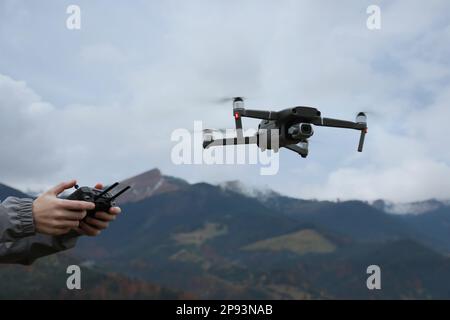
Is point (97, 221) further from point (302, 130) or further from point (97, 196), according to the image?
point (302, 130)

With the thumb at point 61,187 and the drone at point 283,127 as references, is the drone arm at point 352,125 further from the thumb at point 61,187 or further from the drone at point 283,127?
the thumb at point 61,187

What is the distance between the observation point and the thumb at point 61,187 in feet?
28.9

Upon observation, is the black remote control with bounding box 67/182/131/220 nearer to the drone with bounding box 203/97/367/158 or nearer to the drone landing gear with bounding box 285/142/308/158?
the drone with bounding box 203/97/367/158

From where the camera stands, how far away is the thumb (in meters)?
8.80

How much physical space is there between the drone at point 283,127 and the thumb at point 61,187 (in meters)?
8.27

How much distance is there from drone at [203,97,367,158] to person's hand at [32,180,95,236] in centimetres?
841

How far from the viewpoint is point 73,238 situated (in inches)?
380

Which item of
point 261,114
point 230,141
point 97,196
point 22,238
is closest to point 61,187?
point 97,196

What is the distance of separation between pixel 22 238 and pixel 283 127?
1111 cm

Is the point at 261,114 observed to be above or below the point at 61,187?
above

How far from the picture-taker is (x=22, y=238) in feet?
30.4
